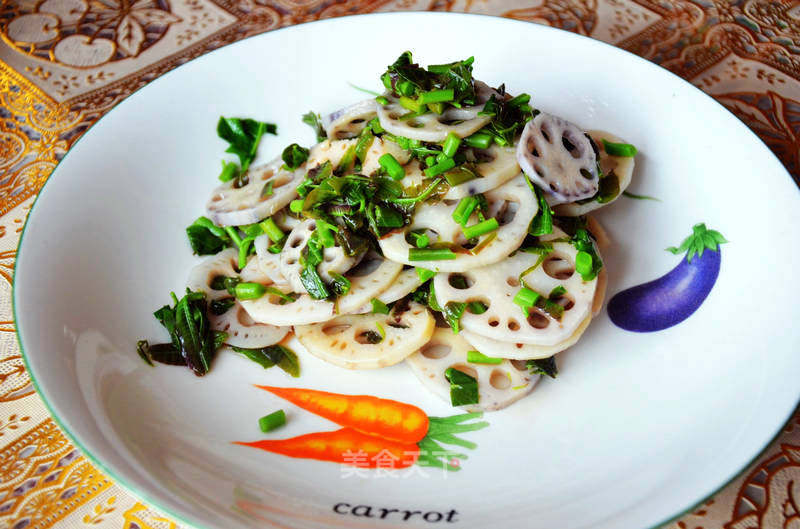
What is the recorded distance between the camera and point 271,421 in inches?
77.2

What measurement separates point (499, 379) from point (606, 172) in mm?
808

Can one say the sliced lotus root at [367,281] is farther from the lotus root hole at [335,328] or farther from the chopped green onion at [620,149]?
the chopped green onion at [620,149]

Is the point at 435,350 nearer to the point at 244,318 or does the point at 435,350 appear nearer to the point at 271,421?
the point at 271,421

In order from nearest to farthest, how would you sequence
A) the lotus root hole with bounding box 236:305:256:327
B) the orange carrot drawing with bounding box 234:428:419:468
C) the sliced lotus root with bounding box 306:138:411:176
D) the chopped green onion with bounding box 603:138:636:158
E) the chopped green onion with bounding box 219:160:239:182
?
the orange carrot drawing with bounding box 234:428:419:468, the sliced lotus root with bounding box 306:138:411:176, the lotus root hole with bounding box 236:305:256:327, the chopped green onion with bounding box 603:138:636:158, the chopped green onion with bounding box 219:160:239:182

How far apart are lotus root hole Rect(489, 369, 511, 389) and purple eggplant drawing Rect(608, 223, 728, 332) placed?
0.44m

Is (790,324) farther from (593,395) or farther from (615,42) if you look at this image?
(615,42)

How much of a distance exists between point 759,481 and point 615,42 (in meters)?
2.23

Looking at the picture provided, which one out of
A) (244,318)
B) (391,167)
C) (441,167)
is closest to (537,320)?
(441,167)

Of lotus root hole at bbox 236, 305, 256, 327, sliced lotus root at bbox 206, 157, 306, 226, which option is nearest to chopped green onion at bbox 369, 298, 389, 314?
lotus root hole at bbox 236, 305, 256, 327

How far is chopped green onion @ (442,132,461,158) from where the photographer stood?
1.96m

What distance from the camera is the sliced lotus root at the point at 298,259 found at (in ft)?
6.63

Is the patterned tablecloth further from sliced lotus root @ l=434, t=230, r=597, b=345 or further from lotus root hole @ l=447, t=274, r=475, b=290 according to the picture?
lotus root hole @ l=447, t=274, r=475, b=290

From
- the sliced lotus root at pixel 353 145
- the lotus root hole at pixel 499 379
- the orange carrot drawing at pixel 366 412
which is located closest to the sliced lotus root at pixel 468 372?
the lotus root hole at pixel 499 379

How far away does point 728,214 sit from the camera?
7.12ft
